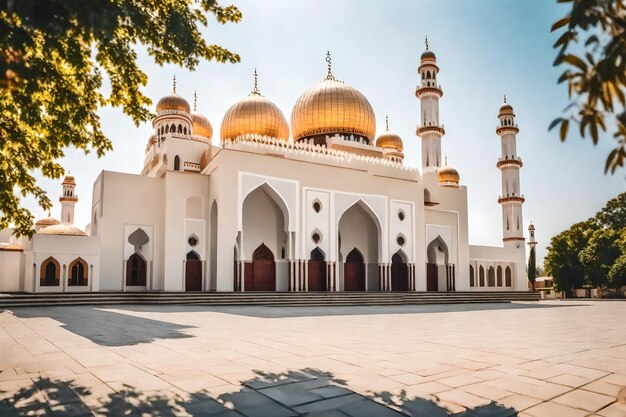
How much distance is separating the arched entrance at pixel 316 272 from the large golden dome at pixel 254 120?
7108 mm

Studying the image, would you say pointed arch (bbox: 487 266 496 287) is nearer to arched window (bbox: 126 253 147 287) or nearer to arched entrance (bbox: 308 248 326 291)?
arched entrance (bbox: 308 248 326 291)

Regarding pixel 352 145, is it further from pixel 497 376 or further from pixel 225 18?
pixel 497 376

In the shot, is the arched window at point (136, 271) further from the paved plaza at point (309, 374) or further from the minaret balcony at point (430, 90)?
the minaret balcony at point (430, 90)

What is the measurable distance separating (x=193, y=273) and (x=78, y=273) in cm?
399

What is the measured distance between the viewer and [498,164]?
30.2 meters

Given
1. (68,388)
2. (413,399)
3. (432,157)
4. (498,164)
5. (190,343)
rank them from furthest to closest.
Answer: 1. (498,164)
2. (432,157)
3. (190,343)
4. (68,388)
5. (413,399)

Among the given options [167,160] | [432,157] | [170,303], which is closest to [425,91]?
[432,157]

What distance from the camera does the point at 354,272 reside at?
21.6 metres

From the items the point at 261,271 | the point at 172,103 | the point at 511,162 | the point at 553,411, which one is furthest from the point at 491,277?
the point at 553,411

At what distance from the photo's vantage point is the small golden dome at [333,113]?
24.4 metres

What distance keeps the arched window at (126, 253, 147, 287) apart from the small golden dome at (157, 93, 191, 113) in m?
10.2

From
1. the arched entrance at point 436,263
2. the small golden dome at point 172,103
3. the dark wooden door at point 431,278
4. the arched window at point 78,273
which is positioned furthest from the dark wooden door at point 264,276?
the small golden dome at point 172,103

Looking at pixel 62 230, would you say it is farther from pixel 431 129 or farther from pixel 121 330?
pixel 431 129

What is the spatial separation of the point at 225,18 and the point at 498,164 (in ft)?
92.2
